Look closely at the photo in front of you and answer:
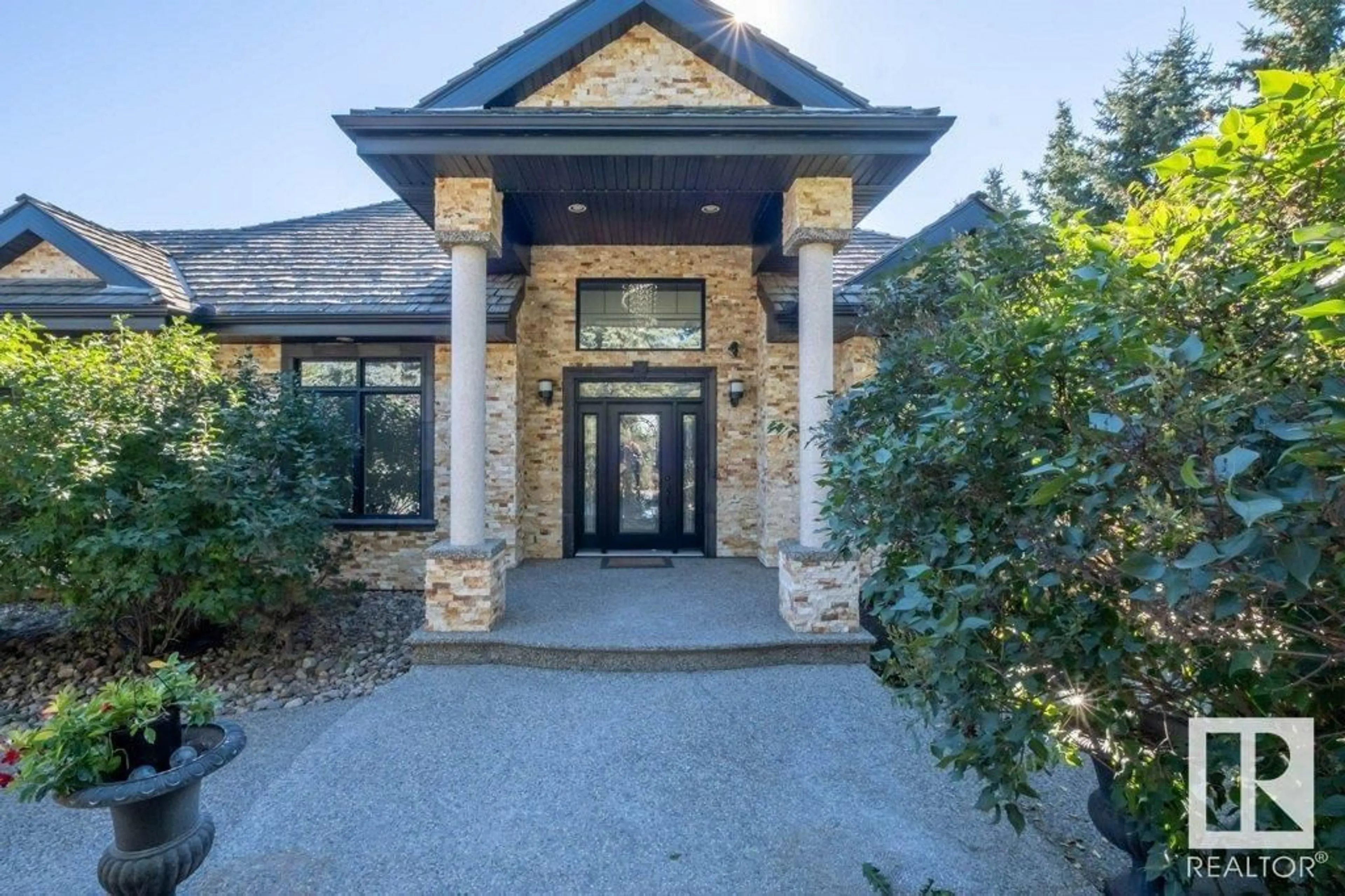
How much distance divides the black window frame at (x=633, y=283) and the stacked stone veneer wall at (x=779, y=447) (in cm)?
90

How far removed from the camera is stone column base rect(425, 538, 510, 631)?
5.07 metres

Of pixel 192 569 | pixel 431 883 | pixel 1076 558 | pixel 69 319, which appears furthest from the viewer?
pixel 69 319

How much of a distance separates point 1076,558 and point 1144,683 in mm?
527

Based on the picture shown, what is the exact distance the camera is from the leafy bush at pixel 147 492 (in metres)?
4.88

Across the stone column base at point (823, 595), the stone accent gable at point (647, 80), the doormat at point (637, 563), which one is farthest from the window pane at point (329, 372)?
the stone column base at point (823, 595)

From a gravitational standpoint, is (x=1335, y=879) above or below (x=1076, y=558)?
below

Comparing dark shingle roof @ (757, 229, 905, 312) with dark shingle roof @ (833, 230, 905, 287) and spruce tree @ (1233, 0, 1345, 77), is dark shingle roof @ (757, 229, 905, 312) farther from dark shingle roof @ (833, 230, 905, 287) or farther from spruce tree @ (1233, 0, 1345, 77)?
spruce tree @ (1233, 0, 1345, 77)

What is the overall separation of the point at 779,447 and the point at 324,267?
6660mm

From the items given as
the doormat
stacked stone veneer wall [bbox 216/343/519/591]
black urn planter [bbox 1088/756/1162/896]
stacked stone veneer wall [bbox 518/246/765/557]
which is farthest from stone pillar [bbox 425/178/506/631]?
black urn planter [bbox 1088/756/1162/896]

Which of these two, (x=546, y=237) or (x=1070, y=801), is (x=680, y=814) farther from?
(x=546, y=237)

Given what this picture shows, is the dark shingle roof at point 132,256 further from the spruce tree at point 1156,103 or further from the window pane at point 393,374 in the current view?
the spruce tree at point 1156,103

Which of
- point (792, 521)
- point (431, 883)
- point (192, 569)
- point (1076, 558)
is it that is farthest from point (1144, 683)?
point (192, 569)

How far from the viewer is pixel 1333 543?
1.17 m

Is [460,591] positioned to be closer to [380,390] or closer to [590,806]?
[590,806]
